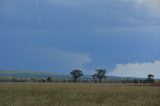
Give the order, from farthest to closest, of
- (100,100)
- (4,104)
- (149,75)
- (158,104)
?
(149,75) < (100,100) < (158,104) < (4,104)

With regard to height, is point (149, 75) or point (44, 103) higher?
point (149, 75)

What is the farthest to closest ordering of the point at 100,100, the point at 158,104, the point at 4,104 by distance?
1. the point at 100,100
2. the point at 158,104
3. the point at 4,104

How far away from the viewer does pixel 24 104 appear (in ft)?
98.7

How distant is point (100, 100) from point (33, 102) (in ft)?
20.3

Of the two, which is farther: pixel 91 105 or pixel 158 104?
pixel 158 104

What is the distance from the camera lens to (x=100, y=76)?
171000mm

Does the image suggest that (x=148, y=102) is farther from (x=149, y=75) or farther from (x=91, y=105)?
(x=149, y=75)

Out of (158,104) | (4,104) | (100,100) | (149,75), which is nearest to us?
(4,104)

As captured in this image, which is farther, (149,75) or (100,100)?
(149,75)

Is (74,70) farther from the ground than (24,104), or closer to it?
farther from the ground

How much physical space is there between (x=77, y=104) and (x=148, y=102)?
5476 mm

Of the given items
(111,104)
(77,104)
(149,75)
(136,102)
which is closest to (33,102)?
(77,104)

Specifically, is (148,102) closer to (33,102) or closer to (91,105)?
(91,105)

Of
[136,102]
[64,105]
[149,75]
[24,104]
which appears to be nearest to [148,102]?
[136,102]
